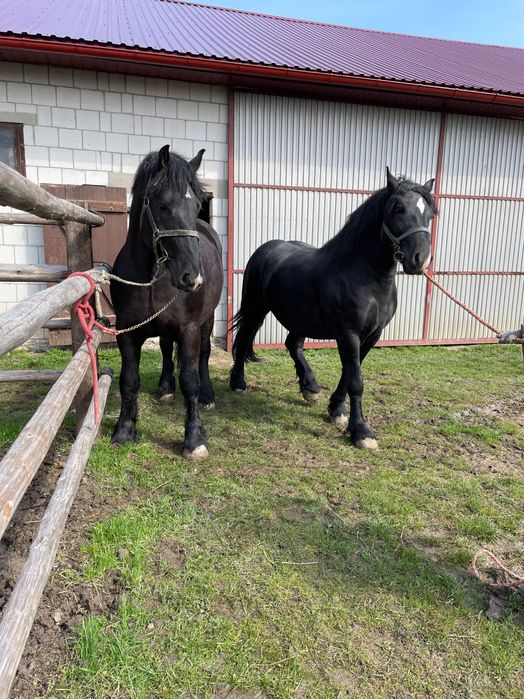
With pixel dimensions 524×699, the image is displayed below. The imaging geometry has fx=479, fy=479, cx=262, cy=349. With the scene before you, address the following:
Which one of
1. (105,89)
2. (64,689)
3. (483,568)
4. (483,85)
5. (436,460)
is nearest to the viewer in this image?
(64,689)

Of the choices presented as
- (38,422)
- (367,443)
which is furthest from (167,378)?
(38,422)

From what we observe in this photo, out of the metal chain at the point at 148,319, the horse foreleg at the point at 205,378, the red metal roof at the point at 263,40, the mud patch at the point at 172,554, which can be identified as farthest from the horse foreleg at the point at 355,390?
the red metal roof at the point at 263,40

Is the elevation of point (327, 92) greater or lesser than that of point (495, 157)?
greater

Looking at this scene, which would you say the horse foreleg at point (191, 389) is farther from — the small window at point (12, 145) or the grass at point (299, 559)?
the small window at point (12, 145)

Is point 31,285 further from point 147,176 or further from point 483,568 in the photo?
point 483,568

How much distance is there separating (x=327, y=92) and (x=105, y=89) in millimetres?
3017

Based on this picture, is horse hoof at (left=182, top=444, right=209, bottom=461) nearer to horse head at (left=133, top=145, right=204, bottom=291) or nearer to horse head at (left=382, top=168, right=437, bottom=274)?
horse head at (left=133, top=145, right=204, bottom=291)

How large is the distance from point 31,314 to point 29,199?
0.84 meters

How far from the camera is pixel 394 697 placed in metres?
1.71

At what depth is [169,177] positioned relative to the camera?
2.95m

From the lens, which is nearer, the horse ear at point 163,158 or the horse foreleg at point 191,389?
the horse ear at point 163,158

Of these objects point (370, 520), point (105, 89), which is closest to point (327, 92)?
point (105, 89)

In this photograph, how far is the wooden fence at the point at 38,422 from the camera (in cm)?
131

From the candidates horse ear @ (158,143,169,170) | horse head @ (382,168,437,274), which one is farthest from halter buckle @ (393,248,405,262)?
horse ear @ (158,143,169,170)
